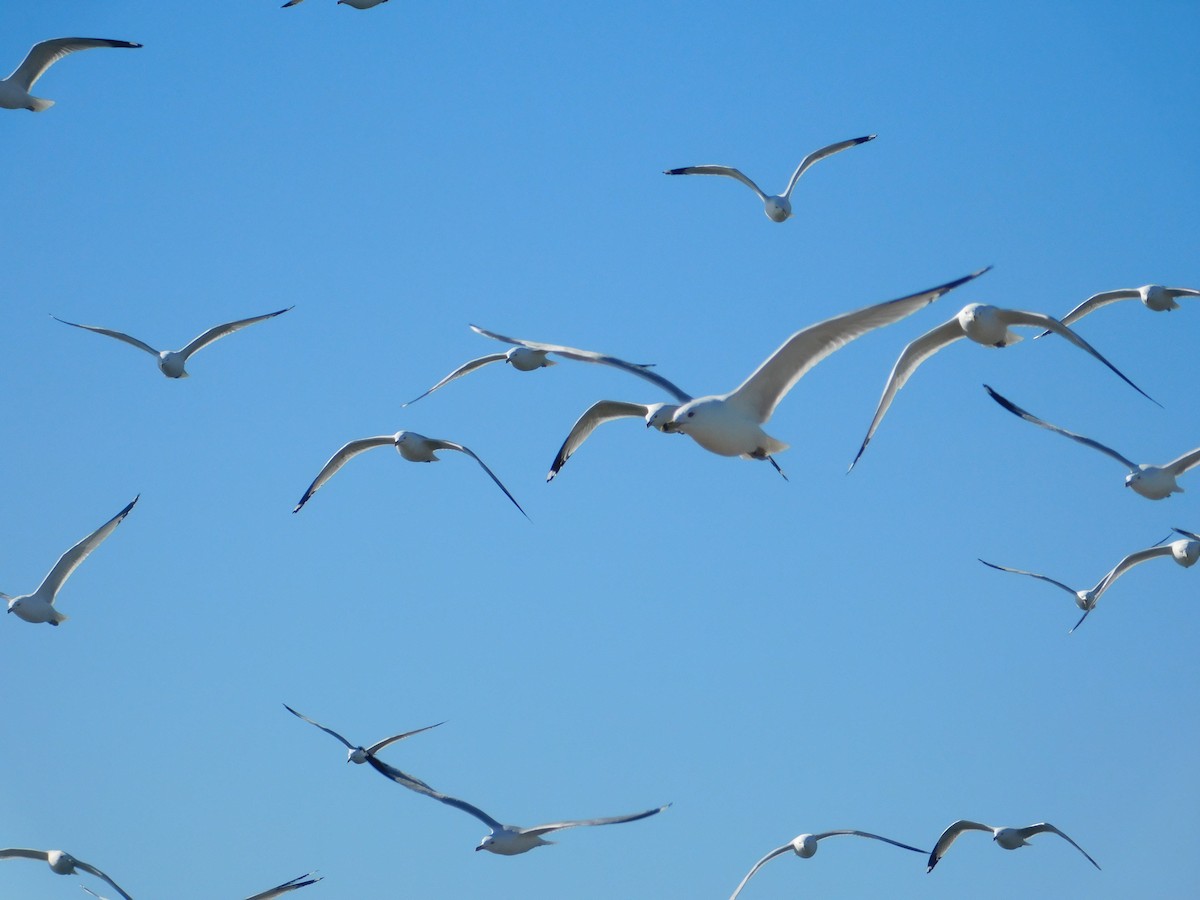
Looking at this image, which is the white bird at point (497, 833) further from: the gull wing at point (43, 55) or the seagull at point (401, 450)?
the gull wing at point (43, 55)

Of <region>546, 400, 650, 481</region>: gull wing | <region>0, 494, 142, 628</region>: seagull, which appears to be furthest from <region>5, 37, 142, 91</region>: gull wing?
<region>546, 400, 650, 481</region>: gull wing

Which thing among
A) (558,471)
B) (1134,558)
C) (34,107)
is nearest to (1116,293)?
(1134,558)

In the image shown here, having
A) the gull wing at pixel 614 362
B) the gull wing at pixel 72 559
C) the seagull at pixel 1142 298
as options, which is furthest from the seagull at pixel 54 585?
the seagull at pixel 1142 298

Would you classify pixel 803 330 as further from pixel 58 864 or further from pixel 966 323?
pixel 58 864

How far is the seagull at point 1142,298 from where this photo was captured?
20.2 metres

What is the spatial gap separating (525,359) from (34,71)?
22.8 feet

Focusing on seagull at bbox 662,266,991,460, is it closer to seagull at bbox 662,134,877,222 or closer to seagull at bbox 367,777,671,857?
seagull at bbox 367,777,671,857

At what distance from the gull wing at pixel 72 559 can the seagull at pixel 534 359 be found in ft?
14.4

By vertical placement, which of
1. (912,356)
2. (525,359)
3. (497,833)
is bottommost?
(497,833)

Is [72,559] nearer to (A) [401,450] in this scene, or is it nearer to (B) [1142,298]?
(A) [401,450]

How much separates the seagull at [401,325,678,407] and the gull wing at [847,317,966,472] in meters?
3.13

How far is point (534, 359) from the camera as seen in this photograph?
20.4 m

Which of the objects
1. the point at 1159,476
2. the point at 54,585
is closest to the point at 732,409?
the point at 1159,476

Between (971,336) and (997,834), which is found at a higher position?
(971,336)
